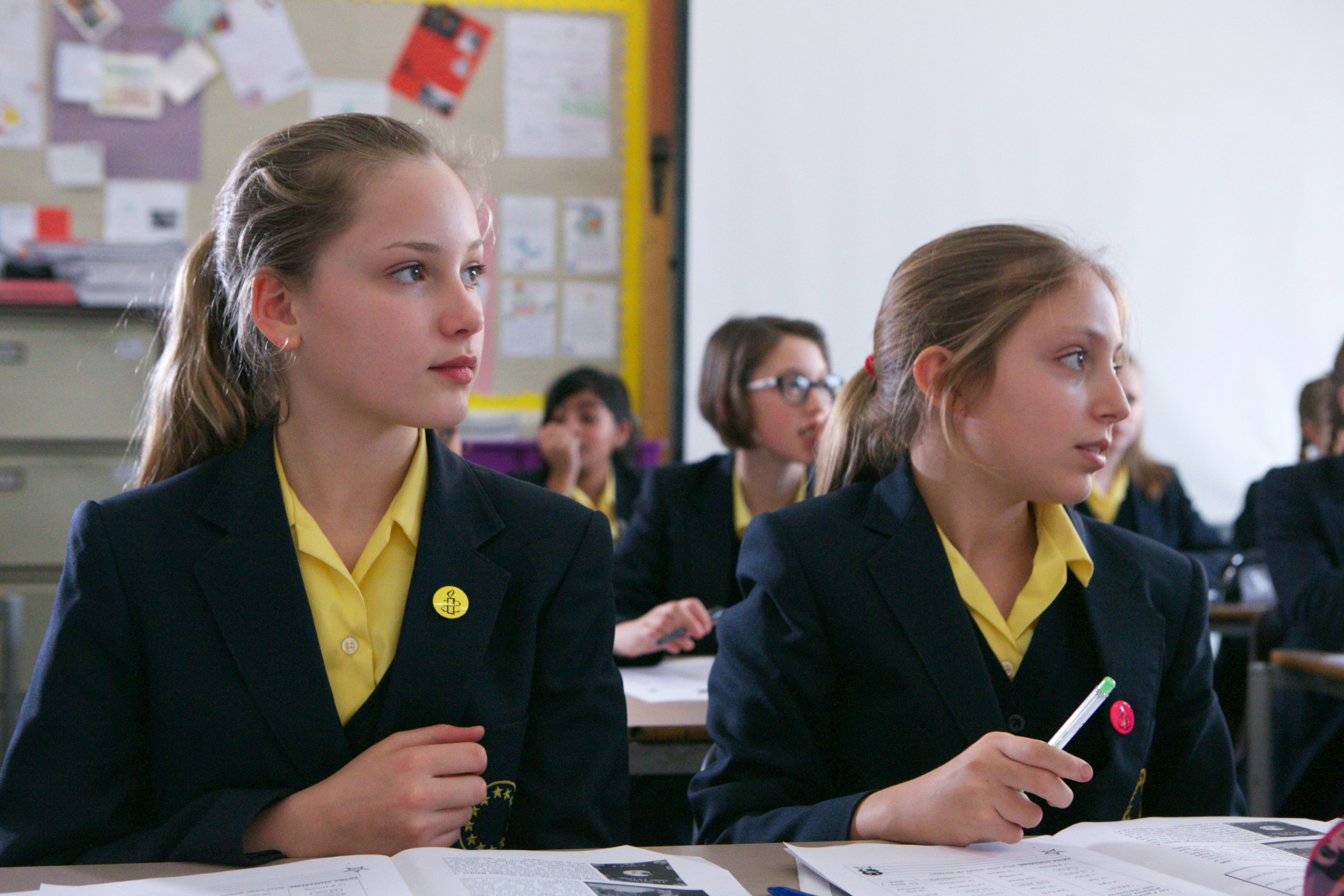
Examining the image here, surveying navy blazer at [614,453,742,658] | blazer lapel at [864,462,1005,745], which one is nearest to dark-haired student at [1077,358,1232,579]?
navy blazer at [614,453,742,658]

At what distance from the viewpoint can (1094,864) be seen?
33.2 inches

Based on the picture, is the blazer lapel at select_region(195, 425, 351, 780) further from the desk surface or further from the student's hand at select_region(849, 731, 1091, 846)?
the student's hand at select_region(849, 731, 1091, 846)

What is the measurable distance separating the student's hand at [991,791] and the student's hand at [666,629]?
829 millimetres

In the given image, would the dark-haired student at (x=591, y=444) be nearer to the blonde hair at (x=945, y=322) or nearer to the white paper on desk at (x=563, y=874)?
the blonde hair at (x=945, y=322)

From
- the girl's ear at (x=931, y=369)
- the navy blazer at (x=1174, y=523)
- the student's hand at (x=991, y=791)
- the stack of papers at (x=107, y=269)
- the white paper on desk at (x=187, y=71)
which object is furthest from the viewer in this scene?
the white paper on desk at (x=187, y=71)

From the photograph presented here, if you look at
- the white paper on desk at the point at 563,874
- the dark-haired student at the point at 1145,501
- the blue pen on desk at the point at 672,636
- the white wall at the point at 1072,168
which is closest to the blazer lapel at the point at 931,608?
the white paper on desk at the point at 563,874

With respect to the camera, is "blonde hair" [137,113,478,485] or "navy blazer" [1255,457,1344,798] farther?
"navy blazer" [1255,457,1344,798]

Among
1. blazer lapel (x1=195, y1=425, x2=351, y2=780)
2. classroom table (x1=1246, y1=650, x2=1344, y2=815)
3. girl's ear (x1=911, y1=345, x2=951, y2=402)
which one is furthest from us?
classroom table (x1=1246, y1=650, x2=1344, y2=815)

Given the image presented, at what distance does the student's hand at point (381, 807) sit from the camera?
93 cm

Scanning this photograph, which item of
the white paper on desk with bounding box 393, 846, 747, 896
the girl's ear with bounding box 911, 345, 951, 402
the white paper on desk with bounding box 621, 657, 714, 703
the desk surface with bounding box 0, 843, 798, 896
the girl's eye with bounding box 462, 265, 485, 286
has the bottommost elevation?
the white paper on desk with bounding box 621, 657, 714, 703

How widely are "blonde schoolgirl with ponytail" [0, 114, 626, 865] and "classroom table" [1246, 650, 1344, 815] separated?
1.60 m

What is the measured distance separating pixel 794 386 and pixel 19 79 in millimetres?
3029

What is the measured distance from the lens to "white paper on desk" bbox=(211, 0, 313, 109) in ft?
13.0

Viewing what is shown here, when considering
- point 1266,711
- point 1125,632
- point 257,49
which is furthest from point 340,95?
point 1125,632
